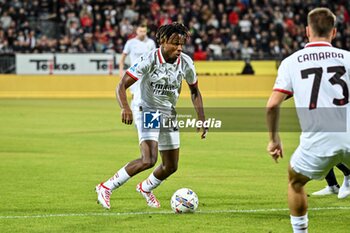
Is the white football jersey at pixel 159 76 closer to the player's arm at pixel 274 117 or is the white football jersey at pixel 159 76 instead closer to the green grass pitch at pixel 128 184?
the green grass pitch at pixel 128 184

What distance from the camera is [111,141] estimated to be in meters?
19.1

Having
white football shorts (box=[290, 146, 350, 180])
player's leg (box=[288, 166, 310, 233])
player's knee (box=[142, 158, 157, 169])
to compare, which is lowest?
player's knee (box=[142, 158, 157, 169])

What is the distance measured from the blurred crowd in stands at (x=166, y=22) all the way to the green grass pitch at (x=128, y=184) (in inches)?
485

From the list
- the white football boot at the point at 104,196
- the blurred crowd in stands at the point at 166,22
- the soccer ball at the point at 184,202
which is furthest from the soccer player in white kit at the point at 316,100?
the blurred crowd in stands at the point at 166,22

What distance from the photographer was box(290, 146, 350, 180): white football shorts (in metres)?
7.23

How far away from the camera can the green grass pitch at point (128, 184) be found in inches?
367

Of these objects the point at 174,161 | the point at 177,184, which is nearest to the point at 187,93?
the point at 177,184

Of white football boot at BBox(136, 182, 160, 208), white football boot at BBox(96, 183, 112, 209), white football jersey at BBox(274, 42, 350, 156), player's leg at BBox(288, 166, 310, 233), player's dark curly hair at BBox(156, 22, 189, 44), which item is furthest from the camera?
white football boot at BBox(136, 182, 160, 208)

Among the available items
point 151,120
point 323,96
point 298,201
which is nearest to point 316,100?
point 323,96

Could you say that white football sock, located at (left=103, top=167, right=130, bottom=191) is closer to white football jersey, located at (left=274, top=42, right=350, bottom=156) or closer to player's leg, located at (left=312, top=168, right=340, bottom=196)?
player's leg, located at (left=312, top=168, right=340, bottom=196)

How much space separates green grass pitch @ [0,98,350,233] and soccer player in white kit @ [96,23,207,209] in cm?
37

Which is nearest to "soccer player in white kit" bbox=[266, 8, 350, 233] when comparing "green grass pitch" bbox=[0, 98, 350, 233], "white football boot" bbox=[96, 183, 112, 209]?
"green grass pitch" bbox=[0, 98, 350, 233]

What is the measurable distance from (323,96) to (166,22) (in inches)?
1204

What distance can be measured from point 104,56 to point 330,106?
26.4 m
